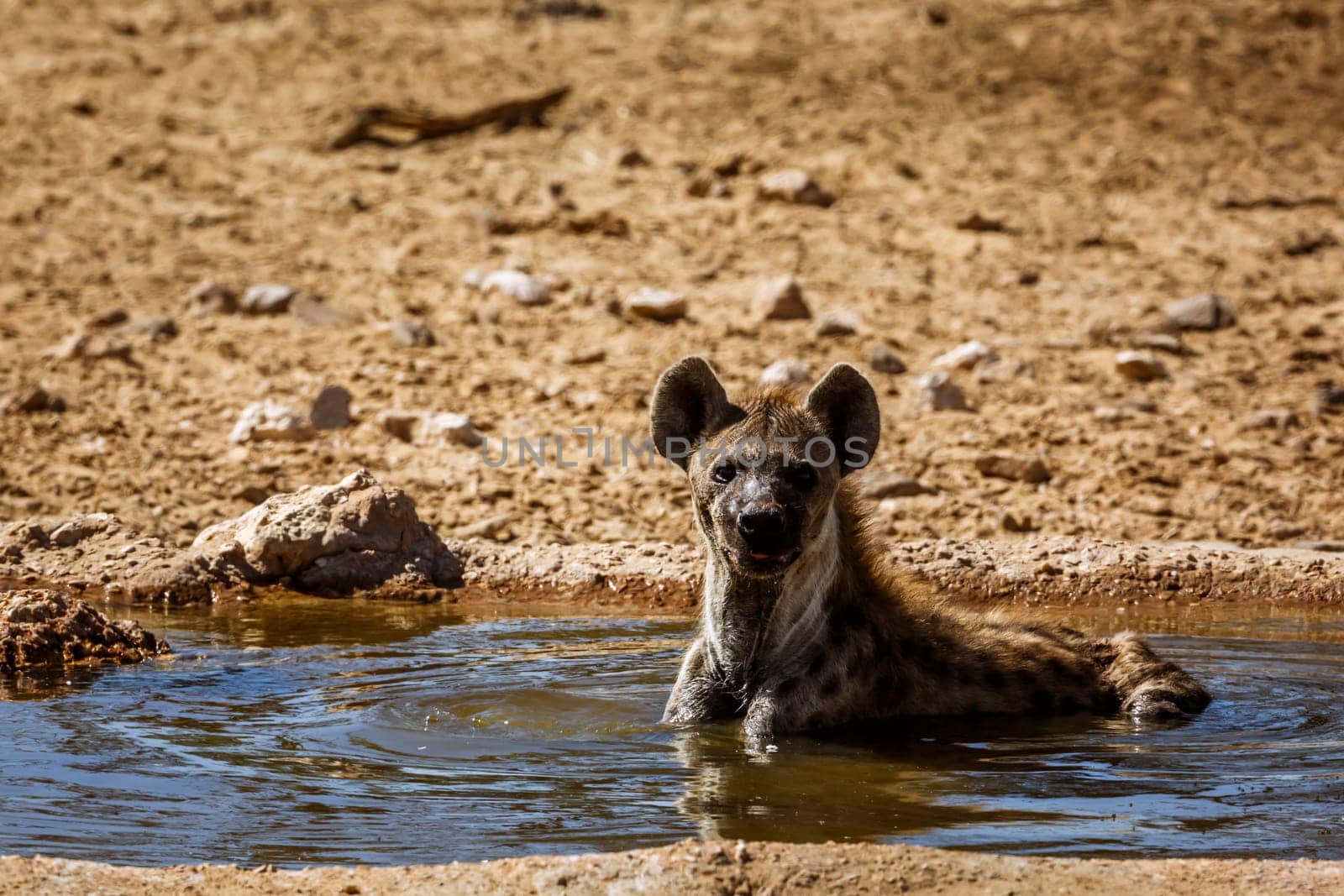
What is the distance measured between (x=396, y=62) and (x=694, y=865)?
13.4 meters

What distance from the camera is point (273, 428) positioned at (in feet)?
32.2

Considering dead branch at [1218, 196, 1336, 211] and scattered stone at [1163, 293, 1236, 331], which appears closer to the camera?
scattered stone at [1163, 293, 1236, 331]

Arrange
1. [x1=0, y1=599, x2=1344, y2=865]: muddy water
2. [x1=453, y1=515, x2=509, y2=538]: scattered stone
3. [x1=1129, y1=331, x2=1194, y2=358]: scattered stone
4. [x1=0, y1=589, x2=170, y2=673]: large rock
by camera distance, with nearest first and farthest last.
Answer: [x1=0, y1=599, x2=1344, y2=865]: muddy water
[x1=0, y1=589, x2=170, y2=673]: large rock
[x1=453, y1=515, x2=509, y2=538]: scattered stone
[x1=1129, y1=331, x2=1194, y2=358]: scattered stone

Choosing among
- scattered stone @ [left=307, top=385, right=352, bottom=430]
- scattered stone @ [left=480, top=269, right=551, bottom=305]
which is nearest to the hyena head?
scattered stone @ [left=307, top=385, right=352, bottom=430]

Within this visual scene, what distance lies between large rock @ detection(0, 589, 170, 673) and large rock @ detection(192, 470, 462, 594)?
1.18 metres

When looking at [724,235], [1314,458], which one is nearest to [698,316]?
[724,235]

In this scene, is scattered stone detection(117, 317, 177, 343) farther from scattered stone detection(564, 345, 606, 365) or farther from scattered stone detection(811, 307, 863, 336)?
scattered stone detection(811, 307, 863, 336)

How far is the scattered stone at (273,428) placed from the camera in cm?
982

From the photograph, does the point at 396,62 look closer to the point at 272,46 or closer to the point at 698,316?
the point at 272,46

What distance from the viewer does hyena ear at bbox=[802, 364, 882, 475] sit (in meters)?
5.66

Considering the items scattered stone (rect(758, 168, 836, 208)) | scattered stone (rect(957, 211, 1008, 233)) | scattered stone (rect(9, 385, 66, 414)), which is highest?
scattered stone (rect(758, 168, 836, 208))

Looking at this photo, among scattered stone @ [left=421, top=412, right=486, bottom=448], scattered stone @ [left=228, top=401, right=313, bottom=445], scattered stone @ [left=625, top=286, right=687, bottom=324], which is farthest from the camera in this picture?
scattered stone @ [left=625, top=286, right=687, bottom=324]

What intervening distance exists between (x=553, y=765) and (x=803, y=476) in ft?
3.68

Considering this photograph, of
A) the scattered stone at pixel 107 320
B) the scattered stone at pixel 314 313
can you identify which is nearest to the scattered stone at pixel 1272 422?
the scattered stone at pixel 314 313
